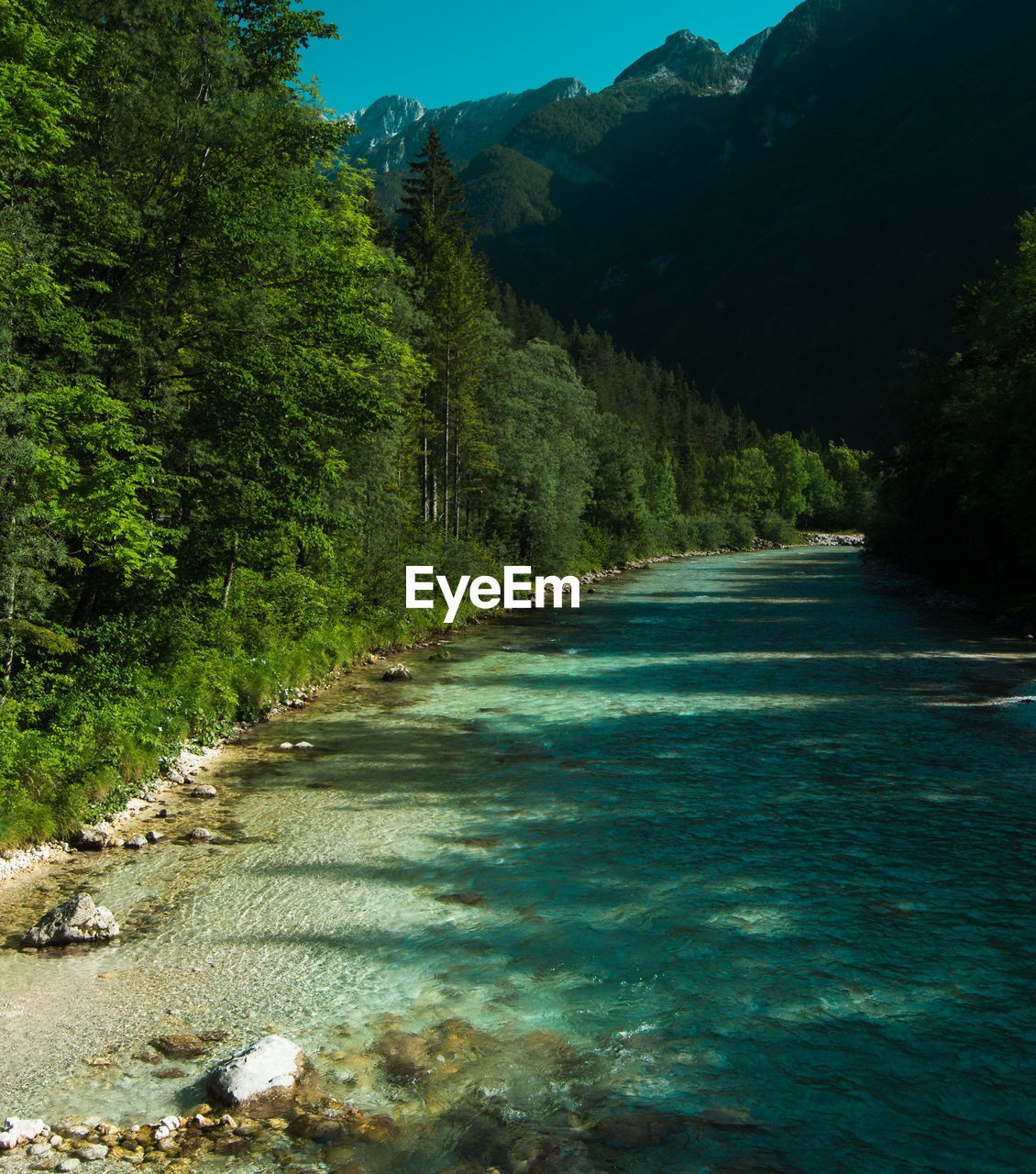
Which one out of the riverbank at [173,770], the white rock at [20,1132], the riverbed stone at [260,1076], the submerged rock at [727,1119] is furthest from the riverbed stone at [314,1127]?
the riverbank at [173,770]

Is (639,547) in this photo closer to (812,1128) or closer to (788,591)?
(788,591)

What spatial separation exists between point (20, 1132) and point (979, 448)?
37823mm

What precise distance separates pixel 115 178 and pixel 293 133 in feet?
15.0

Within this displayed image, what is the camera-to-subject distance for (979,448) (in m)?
35.2

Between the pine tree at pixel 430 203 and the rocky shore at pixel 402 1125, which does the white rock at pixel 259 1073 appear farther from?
the pine tree at pixel 430 203

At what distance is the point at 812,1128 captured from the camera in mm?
6145

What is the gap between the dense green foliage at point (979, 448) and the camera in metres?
32.2

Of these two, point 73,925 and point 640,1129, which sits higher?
point 73,925

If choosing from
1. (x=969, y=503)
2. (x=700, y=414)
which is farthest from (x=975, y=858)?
(x=700, y=414)

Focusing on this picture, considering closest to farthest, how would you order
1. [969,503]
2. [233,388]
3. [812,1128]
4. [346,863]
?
1. [812,1128]
2. [346,863]
3. [233,388]
4. [969,503]

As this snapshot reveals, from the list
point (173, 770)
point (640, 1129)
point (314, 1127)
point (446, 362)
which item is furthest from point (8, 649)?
point (446, 362)

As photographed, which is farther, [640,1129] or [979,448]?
[979,448]

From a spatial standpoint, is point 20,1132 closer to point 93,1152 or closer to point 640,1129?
point 93,1152

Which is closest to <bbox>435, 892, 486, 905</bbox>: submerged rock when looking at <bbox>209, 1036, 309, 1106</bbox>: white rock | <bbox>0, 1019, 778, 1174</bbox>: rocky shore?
<bbox>0, 1019, 778, 1174</bbox>: rocky shore
